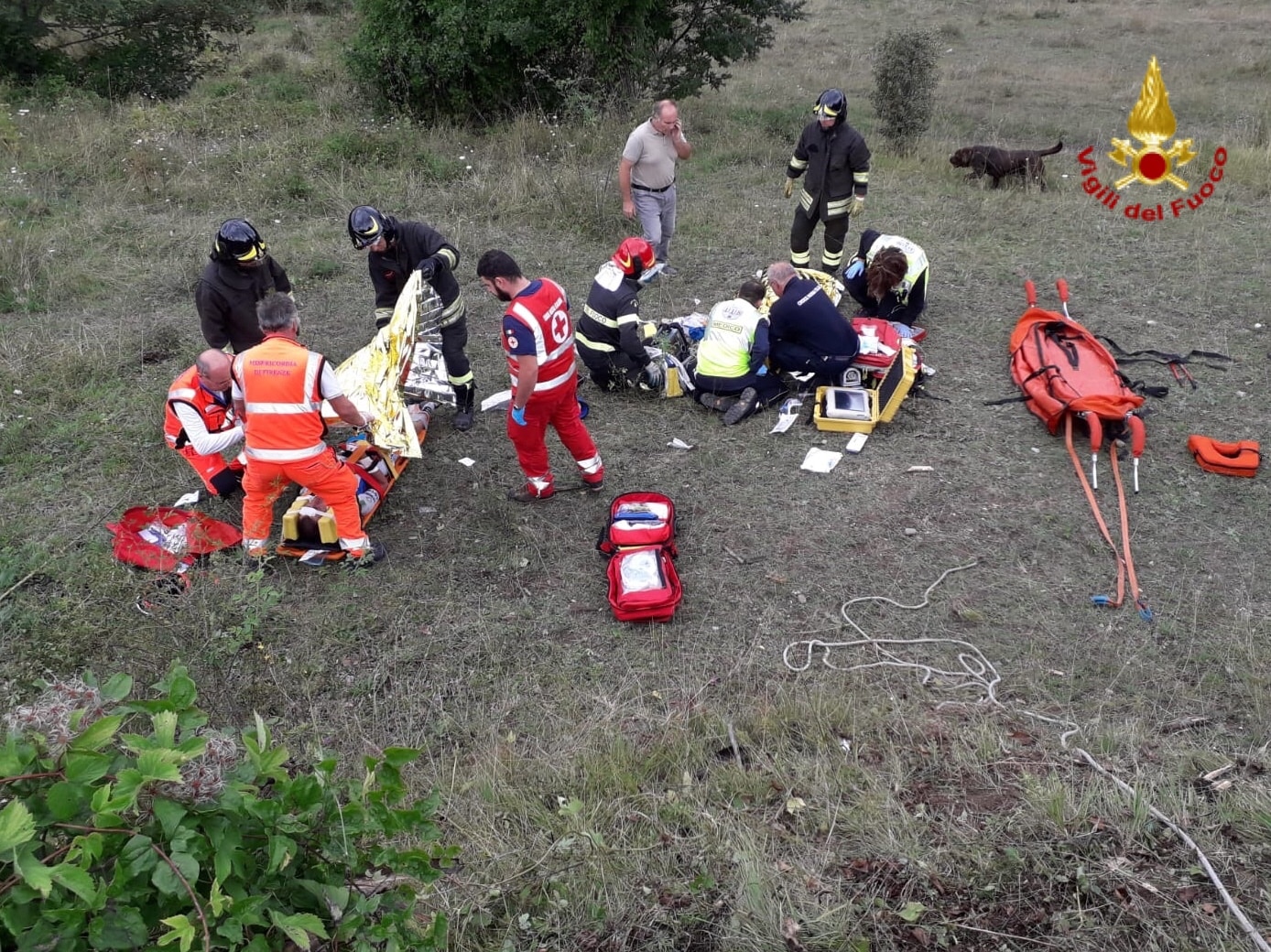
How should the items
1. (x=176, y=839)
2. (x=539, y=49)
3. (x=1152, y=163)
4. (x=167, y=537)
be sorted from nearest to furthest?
1. (x=176, y=839)
2. (x=167, y=537)
3. (x=1152, y=163)
4. (x=539, y=49)

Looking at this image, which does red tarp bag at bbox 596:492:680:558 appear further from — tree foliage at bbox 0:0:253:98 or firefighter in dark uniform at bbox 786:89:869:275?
tree foliage at bbox 0:0:253:98

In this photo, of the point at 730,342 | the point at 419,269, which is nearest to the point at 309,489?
the point at 419,269

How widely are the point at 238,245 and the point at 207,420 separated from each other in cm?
113

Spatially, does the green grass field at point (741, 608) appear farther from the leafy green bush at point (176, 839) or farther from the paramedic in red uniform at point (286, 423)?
the leafy green bush at point (176, 839)

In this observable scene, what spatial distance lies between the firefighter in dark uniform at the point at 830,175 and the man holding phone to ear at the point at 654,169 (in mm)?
1146

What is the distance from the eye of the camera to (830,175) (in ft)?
25.4

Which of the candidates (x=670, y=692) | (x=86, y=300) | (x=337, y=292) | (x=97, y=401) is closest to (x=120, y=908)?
(x=670, y=692)

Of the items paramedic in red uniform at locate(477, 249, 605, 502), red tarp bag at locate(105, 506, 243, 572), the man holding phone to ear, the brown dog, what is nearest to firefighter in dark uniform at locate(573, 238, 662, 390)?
paramedic in red uniform at locate(477, 249, 605, 502)

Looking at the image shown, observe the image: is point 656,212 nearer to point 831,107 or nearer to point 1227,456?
point 831,107

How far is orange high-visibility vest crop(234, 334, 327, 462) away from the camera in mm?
4398

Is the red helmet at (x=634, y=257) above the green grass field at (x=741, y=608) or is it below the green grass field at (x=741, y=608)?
above

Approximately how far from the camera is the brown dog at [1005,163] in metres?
10.7

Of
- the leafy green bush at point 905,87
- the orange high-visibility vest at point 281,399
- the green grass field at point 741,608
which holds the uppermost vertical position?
the leafy green bush at point 905,87

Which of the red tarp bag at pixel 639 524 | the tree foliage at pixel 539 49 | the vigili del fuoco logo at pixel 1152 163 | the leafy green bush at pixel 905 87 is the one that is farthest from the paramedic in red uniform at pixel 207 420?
the leafy green bush at pixel 905 87
